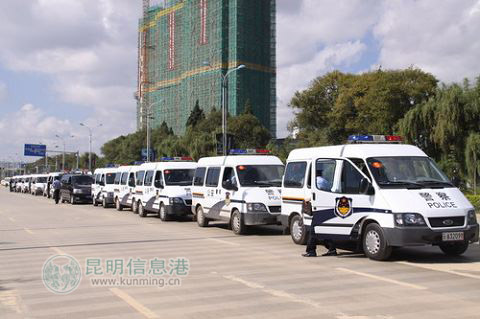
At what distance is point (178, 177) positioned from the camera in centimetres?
2248

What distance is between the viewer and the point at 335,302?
7.53m

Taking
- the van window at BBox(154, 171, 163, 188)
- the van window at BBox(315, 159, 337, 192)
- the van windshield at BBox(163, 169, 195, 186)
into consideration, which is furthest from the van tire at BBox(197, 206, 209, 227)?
the van window at BBox(315, 159, 337, 192)

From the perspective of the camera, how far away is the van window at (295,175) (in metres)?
13.6

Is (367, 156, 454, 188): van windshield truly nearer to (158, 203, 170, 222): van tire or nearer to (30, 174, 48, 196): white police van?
(158, 203, 170, 222): van tire

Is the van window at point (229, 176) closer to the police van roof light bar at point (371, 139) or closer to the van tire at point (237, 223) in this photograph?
the van tire at point (237, 223)

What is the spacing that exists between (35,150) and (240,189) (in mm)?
77732

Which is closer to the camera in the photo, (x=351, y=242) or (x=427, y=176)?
(x=427, y=176)

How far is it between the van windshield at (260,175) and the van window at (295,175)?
2204mm

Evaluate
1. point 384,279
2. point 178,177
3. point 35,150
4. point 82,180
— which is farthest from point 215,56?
point 384,279

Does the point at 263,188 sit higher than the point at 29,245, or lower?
higher

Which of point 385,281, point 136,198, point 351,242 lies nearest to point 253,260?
point 351,242

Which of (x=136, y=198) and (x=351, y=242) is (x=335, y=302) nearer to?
(x=351, y=242)

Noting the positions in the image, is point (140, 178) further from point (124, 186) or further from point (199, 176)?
point (199, 176)

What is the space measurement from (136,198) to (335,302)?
19.3 metres
